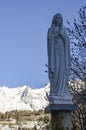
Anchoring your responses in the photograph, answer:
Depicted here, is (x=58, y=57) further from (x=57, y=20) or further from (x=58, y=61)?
(x=57, y=20)

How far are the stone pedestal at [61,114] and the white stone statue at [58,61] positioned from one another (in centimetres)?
22

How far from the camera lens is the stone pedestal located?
1252 cm

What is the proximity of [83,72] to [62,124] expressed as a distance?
384 inches

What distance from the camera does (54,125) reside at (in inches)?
488

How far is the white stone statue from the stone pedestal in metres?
0.22

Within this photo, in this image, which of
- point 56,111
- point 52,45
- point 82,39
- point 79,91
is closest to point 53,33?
point 52,45

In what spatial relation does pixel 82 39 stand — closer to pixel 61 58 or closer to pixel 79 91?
pixel 79 91

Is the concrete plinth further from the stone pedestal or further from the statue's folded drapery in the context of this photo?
the statue's folded drapery

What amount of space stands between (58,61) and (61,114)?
5.37 feet

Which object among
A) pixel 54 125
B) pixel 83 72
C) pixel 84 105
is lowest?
pixel 54 125

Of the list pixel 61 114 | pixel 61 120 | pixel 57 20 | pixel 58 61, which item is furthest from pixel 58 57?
pixel 61 120

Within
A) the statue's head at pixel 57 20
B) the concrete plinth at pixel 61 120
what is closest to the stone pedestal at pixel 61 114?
the concrete plinth at pixel 61 120

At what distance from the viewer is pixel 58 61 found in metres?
13.4

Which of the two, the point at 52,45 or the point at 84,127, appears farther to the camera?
the point at 84,127
